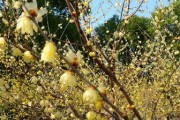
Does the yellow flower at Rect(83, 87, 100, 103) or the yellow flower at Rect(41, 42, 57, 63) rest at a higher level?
the yellow flower at Rect(41, 42, 57, 63)

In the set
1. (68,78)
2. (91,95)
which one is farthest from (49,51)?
(91,95)

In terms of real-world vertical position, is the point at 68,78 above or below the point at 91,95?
above

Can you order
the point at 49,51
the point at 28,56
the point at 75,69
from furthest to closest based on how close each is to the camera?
the point at 28,56
the point at 49,51
the point at 75,69

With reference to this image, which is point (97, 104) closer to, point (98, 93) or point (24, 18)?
point (98, 93)

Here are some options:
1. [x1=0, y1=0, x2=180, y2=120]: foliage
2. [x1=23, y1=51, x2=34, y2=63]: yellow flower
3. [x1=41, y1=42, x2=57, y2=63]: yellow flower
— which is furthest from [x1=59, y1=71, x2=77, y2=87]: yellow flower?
[x1=23, y1=51, x2=34, y2=63]: yellow flower

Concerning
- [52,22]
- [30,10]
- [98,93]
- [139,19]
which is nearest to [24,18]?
[30,10]

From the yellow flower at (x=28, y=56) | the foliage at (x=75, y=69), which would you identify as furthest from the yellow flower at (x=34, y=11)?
the yellow flower at (x=28, y=56)

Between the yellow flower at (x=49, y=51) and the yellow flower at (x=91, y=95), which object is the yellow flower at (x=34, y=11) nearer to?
the yellow flower at (x=49, y=51)

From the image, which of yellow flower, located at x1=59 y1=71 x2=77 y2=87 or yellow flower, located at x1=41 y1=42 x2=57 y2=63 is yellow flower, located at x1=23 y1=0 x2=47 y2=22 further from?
yellow flower, located at x1=59 y1=71 x2=77 y2=87

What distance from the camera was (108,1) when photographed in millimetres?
4547

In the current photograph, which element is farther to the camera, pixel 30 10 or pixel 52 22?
pixel 52 22

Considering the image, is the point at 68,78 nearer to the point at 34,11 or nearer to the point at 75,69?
the point at 75,69

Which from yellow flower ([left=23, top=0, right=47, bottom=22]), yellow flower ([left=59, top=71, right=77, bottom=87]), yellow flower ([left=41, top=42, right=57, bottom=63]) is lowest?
yellow flower ([left=59, top=71, right=77, bottom=87])

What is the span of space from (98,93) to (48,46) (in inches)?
12.4
